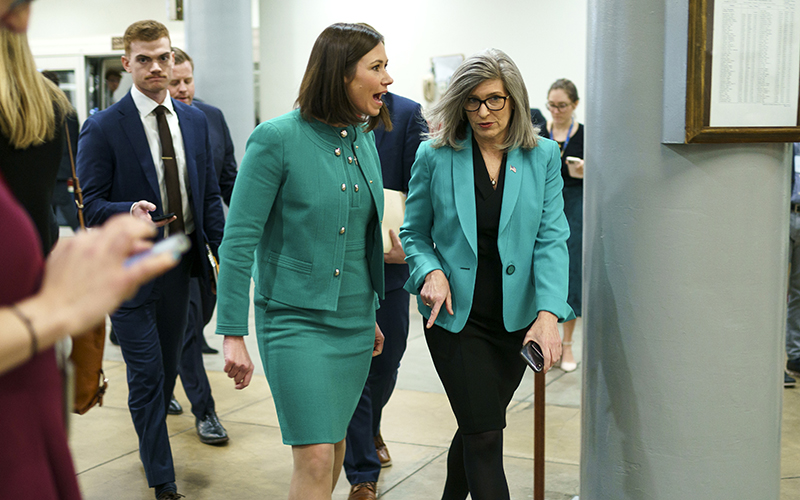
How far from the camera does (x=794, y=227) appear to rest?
566 centimetres

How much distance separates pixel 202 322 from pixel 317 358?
2.49m

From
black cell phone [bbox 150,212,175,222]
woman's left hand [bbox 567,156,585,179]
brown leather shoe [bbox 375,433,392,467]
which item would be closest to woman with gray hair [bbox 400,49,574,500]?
black cell phone [bbox 150,212,175,222]

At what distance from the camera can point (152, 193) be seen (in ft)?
11.9

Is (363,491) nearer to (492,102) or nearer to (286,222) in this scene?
(286,222)

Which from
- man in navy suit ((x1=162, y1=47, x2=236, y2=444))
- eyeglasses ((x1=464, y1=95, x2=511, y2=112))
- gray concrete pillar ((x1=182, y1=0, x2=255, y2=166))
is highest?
gray concrete pillar ((x1=182, y1=0, x2=255, y2=166))

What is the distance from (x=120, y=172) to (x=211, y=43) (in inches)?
208

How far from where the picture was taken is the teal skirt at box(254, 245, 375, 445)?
2545 mm

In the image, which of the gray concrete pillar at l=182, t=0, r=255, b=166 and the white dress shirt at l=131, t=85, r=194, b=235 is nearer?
the white dress shirt at l=131, t=85, r=194, b=235

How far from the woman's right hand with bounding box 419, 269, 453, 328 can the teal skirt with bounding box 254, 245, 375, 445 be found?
20 cm

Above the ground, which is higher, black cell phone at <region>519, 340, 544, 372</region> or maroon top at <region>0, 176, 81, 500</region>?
maroon top at <region>0, 176, 81, 500</region>

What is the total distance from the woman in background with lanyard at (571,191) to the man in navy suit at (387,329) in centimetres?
227

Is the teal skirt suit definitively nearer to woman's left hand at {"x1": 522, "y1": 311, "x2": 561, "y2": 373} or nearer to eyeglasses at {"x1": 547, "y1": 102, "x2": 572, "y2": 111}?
woman's left hand at {"x1": 522, "y1": 311, "x2": 561, "y2": 373}

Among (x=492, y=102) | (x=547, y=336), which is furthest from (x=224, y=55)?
(x=547, y=336)

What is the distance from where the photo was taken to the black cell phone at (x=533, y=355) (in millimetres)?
2611
